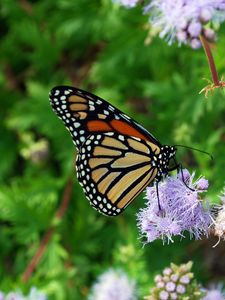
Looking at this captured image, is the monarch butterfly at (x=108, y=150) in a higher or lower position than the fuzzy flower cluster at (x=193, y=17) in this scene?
lower

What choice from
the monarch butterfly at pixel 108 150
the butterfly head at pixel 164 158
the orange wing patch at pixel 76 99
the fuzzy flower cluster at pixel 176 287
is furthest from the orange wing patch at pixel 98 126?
the fuzzy flower cluster at pixel 176 287

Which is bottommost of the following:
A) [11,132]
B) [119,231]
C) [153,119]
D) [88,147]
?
[88,147]

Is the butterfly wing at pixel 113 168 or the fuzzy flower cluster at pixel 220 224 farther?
the butterfly wing at pixel 113 168

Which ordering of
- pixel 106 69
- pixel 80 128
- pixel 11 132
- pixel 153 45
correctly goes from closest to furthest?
pixel 80 128, pixel 153 45, pixel 106 69, pixel 11 132

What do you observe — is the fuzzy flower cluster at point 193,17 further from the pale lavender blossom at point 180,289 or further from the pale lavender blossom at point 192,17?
the pale lavender blossom at point 180,289

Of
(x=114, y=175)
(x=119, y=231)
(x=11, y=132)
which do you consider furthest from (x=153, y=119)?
(x=114, y=175)

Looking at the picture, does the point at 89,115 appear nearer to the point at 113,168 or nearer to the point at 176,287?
the point at 113,168

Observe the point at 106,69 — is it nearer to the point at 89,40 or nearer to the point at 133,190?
the point at 89,40
